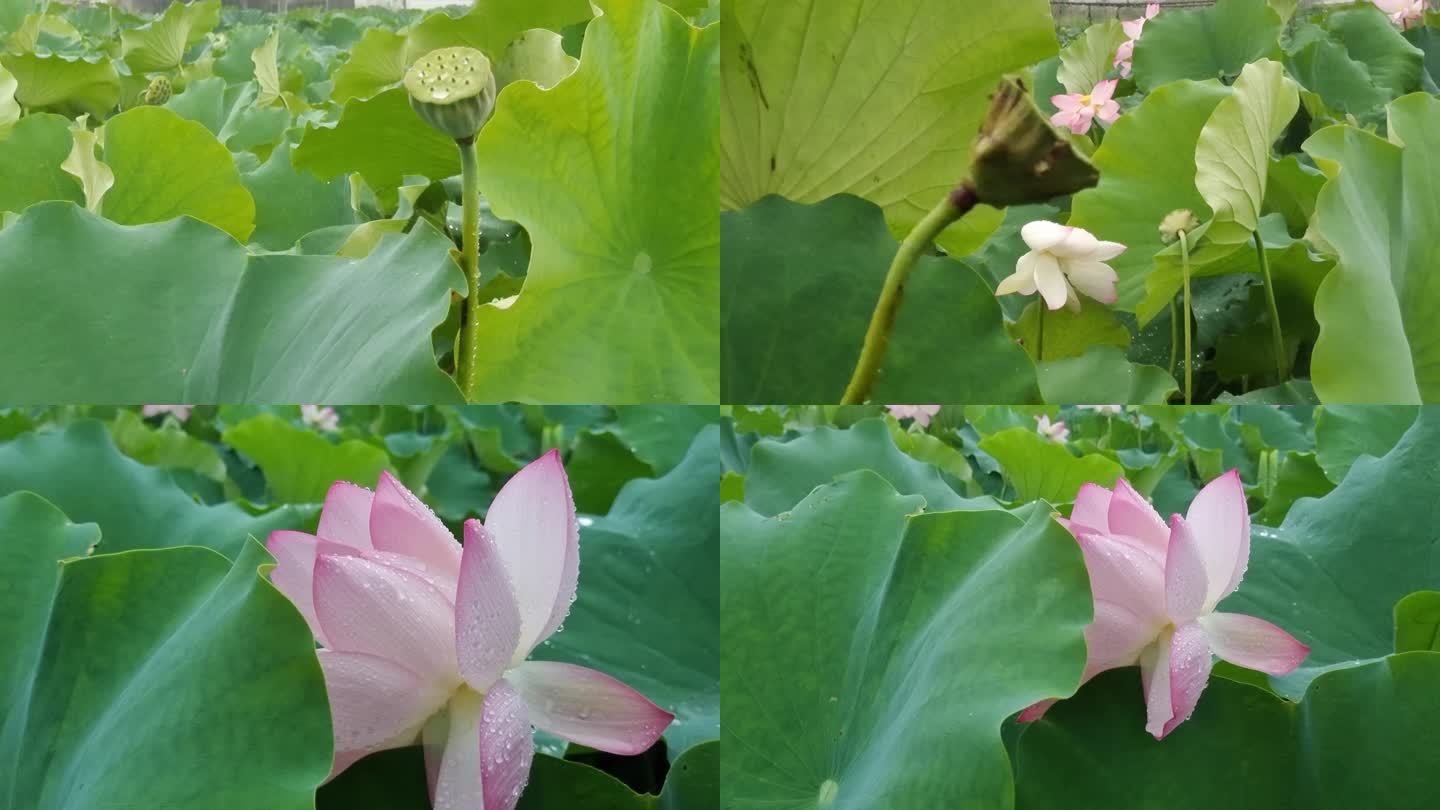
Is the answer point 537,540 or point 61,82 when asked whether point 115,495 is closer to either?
point 537,540

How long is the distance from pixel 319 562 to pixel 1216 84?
0.54m

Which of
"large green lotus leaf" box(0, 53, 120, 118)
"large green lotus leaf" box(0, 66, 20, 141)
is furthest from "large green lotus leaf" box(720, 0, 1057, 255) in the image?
"large green lotus leaf" box(0, 53, 120, 118)

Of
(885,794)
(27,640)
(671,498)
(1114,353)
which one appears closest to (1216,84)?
(1114,353)

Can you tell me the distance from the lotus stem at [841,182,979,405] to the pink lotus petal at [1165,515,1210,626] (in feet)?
0.36

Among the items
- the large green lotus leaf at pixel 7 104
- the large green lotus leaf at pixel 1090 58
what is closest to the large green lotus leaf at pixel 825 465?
the large green lotus leaf at pixel 1090 58

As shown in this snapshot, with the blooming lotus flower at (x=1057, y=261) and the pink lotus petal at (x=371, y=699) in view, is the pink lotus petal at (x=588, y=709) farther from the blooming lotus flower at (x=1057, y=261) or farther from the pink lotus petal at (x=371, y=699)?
the blooming lotus flower at (x=1057, y=261)

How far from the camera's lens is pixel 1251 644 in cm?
31

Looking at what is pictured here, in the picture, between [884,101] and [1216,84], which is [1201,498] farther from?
[1216,84]

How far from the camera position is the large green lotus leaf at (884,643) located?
267 mm

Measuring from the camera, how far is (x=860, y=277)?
0.42 meters

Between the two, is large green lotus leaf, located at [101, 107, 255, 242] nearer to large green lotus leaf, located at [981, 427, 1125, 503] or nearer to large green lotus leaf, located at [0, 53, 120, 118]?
large green lotus leaf, located at [981, 427, 1125, 503]

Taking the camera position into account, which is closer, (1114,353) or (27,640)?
(27,640)

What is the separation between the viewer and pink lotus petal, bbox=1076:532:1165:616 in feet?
0.96

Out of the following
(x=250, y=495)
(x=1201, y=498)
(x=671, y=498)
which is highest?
(x=1201, y=498)
